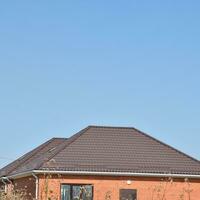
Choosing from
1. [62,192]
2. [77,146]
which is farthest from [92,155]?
[62,192]

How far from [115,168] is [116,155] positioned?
1.83m

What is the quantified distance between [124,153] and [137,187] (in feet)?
8.43

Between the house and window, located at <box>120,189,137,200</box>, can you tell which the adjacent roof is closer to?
the house

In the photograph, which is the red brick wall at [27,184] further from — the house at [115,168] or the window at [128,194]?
the window at [128,194]

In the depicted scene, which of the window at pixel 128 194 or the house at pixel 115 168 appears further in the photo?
the window at pixel 128 194

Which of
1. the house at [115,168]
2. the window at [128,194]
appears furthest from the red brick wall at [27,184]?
the window at [128,194]

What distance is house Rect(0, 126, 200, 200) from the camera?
2791cm

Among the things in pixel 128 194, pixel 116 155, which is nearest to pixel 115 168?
pixel 128 194

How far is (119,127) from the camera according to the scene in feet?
110

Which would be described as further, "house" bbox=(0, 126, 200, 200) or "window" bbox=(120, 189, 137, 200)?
"window" bbox=(120, 189, 137, 200)

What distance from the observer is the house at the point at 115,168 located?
27906mm

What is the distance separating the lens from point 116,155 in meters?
30.4

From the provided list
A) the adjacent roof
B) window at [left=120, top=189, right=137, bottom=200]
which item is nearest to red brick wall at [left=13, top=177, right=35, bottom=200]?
the adjacent roof

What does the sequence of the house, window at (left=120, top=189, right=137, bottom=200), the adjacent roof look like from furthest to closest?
the adjacent roof
window at (left=120, top=189, right=137, bottom=200)
the house
